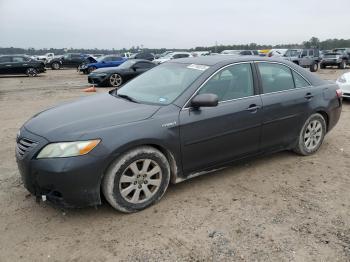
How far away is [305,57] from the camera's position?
24.6 meters

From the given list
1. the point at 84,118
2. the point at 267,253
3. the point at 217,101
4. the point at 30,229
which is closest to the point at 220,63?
the point at 217,101

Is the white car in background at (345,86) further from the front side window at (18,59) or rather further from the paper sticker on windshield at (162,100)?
the front side window at (18,59)

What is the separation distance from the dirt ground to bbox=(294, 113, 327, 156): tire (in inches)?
19.6

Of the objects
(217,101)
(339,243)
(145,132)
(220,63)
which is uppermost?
(220,63)

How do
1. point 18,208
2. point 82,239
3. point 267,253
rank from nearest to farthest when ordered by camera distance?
1. point 267,253
2. point 82,239
3. point 18,208

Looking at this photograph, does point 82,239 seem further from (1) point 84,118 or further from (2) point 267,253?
(2) point 267,253

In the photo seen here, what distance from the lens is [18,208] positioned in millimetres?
3781

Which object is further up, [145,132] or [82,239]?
[145,132]

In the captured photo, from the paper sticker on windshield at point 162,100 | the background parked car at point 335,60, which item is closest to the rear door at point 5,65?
the paper sticker on windshield at point 162,100

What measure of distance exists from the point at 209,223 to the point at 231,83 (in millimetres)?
1753

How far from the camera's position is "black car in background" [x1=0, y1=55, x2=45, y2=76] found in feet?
75.5

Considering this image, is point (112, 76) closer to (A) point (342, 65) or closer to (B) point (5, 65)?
(B) point (5, 65)

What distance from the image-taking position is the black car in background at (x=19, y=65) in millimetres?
23016

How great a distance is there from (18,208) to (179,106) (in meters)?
2.03
